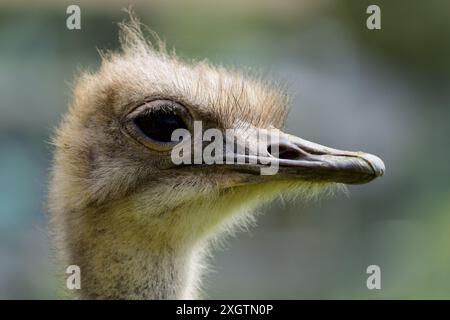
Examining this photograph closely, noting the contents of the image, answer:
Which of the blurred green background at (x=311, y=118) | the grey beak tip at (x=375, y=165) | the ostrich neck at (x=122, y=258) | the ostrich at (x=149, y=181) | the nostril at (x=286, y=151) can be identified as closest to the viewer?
the grey beak tip at (x=375, y=165)

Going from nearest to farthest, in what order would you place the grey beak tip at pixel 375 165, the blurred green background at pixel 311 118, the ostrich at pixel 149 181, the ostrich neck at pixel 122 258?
1. the grey beak tip at pixel 375 165
2. the ostrich at pixel 149 181
3. the ostrich neck at pixel 122 258
4. the blurred green background at pixel 311 118

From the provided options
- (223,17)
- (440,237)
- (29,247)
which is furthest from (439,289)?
(223,17)

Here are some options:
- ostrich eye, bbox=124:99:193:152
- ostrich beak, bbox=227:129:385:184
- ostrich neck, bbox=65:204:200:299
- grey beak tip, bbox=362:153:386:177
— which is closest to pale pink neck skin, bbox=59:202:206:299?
ostrich neck, bbox=65:204:200:299

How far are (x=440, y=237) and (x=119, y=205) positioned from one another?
10.1ft

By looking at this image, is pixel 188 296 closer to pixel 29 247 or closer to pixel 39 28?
pixel 29 247

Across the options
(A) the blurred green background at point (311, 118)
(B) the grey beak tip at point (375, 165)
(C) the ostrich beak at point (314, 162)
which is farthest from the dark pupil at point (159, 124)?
(A) the blurred green background at point (311, 118)

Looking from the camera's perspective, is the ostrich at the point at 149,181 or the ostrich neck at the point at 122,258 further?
the ostrich neck at the point at 122,258

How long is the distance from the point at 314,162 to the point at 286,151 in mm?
116

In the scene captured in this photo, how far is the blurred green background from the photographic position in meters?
7.34

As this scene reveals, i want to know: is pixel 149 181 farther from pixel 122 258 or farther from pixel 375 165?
pixel 375 165

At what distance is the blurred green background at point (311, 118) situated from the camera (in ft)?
24.1

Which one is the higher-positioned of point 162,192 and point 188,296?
point 162,192

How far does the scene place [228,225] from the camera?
4008mm

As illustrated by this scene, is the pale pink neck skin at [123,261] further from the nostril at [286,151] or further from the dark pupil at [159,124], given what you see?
the nostril at [286,151]
